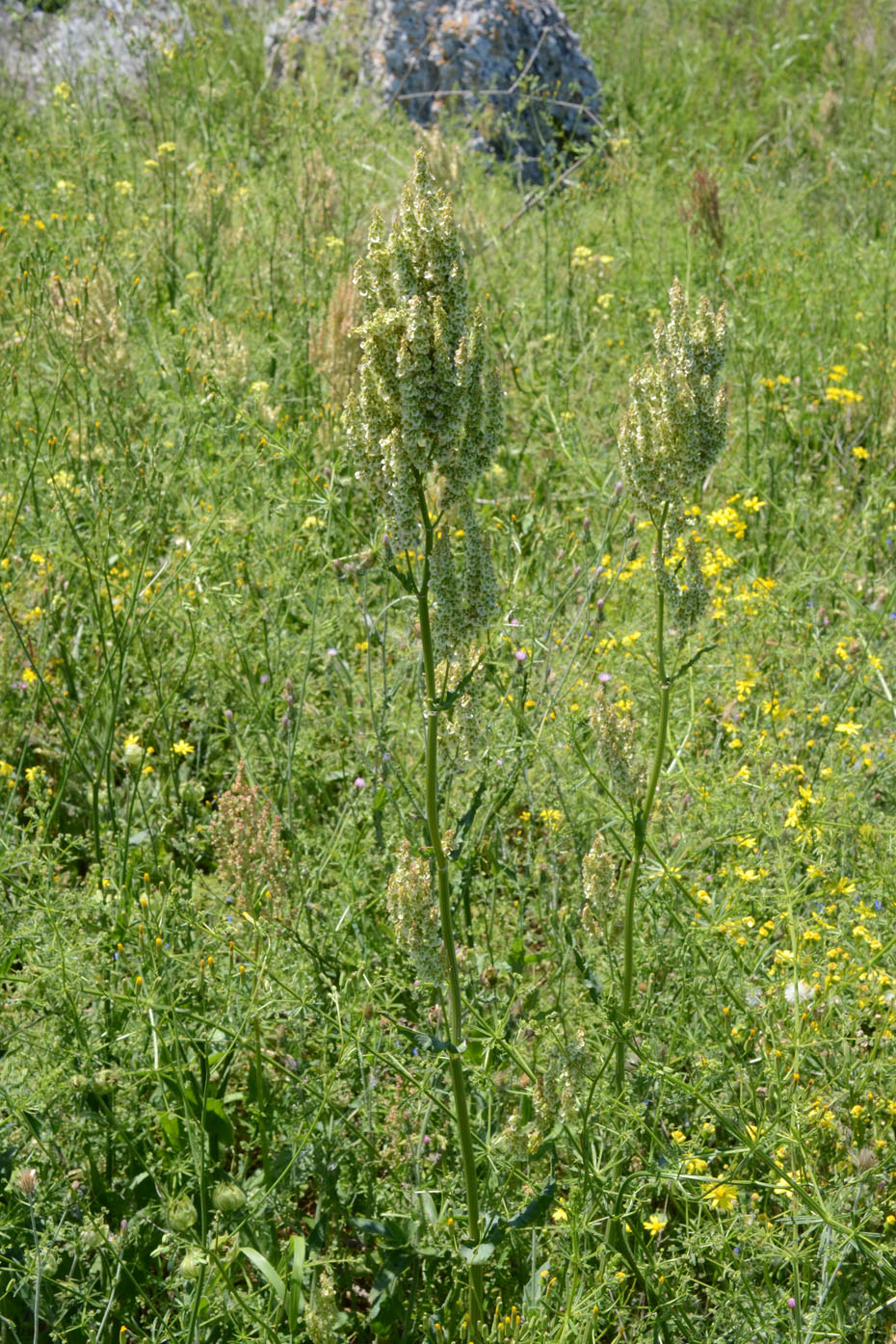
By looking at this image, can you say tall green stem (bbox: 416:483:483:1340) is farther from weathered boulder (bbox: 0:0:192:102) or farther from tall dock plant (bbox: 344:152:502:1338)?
weathered boulder (bbox: 0:0:192:102)

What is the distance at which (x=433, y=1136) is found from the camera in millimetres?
2277

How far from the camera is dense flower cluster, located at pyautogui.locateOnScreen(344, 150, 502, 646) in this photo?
1.49 m

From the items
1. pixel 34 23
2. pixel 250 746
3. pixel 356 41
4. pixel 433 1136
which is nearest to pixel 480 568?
pixel 433 1136

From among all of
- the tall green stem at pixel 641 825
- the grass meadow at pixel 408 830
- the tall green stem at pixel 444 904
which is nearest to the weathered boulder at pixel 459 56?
the grass meadow at pixel 408 830

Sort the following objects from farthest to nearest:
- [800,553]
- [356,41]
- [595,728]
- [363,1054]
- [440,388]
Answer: [356,41] < [800,553] < [363,1054] < [595,728] < [440,388]

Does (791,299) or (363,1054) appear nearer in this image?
(363,1054)

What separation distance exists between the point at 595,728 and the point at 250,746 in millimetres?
1392

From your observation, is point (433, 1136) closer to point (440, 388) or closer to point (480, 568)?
point (480, 568)

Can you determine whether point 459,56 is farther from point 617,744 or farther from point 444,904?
point 444,904

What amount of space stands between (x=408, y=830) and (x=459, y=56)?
21.3 feet

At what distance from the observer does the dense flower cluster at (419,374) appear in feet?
4.88

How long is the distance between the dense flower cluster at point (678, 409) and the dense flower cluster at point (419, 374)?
1.20 ft

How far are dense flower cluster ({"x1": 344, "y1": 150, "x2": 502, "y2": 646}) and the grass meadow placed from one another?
0.40m

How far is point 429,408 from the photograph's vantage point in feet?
5.00
